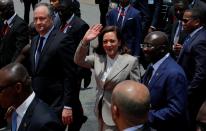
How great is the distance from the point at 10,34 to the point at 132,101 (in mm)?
3910

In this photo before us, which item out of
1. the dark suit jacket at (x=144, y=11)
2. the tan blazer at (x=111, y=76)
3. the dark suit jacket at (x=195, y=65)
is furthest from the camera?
the dark suit jacket at (x=144, y=11)

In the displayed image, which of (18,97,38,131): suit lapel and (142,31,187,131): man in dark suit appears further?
(142,31,187,131): man in dark suit

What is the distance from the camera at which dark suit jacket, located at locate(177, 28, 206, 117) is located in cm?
562

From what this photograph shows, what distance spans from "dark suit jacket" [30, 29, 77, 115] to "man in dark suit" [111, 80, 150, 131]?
2086mm

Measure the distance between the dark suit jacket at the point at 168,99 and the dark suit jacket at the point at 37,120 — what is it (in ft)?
4.11

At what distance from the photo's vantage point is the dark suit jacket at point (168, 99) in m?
4.59

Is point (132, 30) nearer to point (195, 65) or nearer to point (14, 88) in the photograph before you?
point (195, 65)

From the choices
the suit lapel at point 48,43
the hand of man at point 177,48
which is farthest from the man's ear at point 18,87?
the hand of man at point 177,48

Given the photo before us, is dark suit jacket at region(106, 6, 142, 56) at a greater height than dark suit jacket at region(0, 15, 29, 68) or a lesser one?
lesser

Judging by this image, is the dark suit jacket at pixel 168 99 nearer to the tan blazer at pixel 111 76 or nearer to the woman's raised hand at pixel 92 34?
the tan blazer at pixel 111 76

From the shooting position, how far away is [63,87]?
5.54 meters

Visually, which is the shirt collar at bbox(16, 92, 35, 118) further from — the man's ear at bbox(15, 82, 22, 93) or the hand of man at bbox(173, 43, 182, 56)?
the hand of man at bbox(173, 43, 182, 56)

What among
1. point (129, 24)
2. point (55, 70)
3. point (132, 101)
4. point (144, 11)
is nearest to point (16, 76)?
point (132, 101)

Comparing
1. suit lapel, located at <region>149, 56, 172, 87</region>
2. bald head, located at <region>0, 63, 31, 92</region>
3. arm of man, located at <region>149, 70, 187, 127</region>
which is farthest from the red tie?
bald head, located at <region>0, 63, 31, 92</region>
